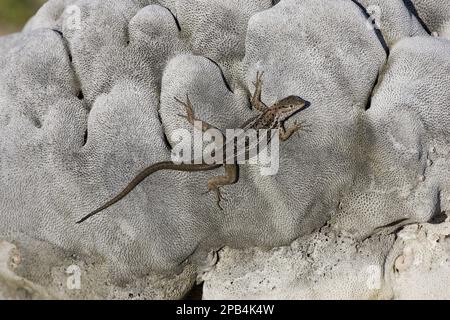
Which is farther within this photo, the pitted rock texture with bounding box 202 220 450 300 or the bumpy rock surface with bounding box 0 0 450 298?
the pitted rock texture with bounding box 202 220 450 300

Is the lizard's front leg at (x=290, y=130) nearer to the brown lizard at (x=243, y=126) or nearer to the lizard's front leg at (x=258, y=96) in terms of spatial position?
the brown lizard at (x=243, y=126)

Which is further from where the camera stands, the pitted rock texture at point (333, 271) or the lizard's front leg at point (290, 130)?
the pitted rock texture at point (333, 271)

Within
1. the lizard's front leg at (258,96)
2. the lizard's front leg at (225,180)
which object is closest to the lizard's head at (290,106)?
the lizard's front leg at (258,96)

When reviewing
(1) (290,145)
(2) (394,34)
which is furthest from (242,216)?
(2) (394,34)

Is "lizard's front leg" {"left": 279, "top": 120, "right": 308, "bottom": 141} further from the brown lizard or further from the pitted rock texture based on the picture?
the pitted rock texture

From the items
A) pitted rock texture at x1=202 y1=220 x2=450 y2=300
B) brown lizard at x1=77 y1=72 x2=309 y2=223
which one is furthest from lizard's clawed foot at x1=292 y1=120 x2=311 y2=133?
pitted rock texture at x1=202 y1=220 x2=450 y2=300

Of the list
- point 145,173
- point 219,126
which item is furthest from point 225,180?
point 145,173
